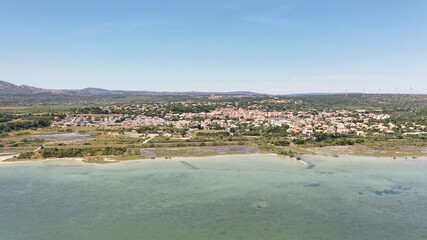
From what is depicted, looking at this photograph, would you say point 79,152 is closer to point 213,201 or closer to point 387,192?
point 213,201

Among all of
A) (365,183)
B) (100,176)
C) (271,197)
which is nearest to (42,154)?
(100,176)

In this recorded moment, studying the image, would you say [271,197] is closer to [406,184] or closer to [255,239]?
[255,239]

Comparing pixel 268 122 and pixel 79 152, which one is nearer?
pixel 79 152

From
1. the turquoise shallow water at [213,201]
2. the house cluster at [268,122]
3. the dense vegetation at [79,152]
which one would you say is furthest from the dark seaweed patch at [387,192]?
the house cluster at [268,122]

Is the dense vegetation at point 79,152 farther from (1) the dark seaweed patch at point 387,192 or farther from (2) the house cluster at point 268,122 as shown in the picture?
(1) the dark seaweed patch at point 387,192

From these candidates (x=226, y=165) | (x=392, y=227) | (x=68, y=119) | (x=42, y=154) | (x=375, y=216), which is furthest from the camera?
(x=68, y=119)

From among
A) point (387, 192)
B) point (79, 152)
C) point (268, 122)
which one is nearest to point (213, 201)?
point (387, 192)

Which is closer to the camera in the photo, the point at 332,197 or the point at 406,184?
the point at 332,197

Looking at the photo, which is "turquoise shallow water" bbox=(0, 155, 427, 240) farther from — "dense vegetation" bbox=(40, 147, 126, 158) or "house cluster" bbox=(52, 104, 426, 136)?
"house cluster" bbox=(52, 104, 426, 136)
